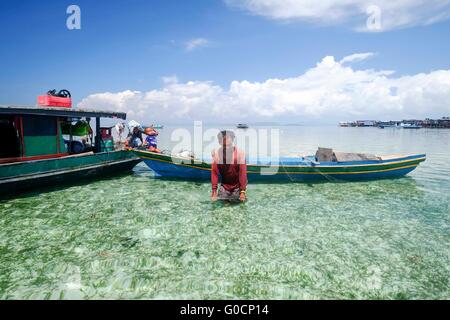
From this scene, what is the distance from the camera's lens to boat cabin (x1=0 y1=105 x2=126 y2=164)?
10.8 m

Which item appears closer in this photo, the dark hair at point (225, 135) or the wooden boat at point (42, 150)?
the dark hair at point (225, 135)

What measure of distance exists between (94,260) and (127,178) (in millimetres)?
9400

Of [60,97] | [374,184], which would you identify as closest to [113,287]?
[60,97]

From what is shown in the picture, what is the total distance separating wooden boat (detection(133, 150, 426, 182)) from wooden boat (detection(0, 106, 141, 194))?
2.88 meters

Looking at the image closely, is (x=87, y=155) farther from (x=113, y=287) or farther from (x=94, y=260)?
(x=113, y=287)

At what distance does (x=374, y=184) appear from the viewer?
13.8m

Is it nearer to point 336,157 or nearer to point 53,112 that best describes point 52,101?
point 53,112

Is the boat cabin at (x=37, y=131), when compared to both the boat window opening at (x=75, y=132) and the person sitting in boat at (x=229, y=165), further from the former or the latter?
the person sitting in boat at (x=229, y=165)

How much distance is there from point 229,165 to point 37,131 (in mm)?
9668

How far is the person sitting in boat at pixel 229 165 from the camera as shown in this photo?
26.5 ft

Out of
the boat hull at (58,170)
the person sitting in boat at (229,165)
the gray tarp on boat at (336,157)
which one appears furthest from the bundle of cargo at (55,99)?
the gray tarp on boat at (336,157)

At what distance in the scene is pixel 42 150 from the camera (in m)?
11.9

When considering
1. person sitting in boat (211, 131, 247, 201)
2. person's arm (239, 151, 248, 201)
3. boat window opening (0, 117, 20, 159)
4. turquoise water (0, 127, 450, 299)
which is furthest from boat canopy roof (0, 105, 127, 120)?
person's arm (239, 151, 248, 201)

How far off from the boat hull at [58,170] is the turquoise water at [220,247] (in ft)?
2.08
